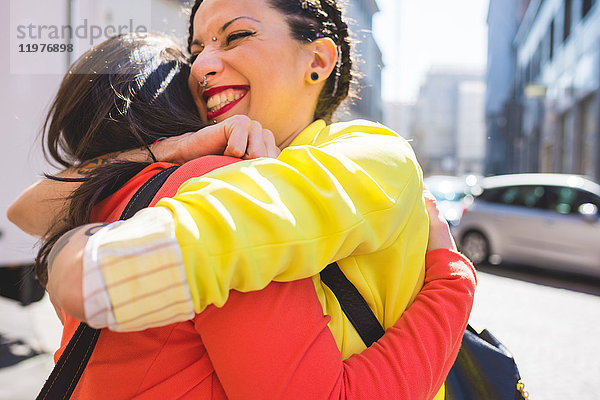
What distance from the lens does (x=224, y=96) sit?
1.43 m

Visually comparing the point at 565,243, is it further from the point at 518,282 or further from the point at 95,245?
the point at 95,245

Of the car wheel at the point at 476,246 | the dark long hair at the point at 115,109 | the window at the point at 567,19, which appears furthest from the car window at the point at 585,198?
the window at the point at 567,19

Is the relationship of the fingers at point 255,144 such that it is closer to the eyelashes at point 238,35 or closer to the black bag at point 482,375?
the eyelashes at point 238,35

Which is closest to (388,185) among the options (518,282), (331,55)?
(331,55)

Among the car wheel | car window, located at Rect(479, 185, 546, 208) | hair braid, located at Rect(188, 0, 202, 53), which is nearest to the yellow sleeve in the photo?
hair braid, located at Rect(188, 0, 202, 53)

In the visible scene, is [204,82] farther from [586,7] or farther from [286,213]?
[586,7]

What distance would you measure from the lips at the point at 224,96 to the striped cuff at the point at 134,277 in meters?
0.78

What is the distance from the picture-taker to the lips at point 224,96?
1419 millimetres

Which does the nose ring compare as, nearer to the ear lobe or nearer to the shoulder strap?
the ear lobe

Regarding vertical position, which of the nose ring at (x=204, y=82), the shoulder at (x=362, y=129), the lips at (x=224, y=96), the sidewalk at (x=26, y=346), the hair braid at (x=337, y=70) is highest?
the hair braid at (x=337, y=70)

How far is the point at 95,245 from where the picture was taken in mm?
698

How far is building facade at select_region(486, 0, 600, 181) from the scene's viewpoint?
552 inches

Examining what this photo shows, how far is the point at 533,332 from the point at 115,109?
5440mm

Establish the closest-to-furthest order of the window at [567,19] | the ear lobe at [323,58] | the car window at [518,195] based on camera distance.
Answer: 1. the ear lobe at [323,58]
2. the car window at [518,195]
3. the window at [567,19]
